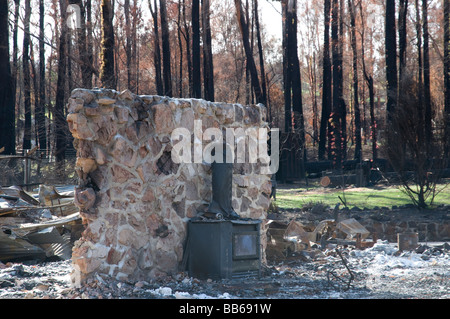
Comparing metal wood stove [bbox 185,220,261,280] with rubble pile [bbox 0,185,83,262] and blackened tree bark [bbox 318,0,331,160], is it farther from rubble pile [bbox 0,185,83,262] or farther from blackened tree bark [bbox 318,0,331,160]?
blackened tree bark [bbox 318,0,331,160]

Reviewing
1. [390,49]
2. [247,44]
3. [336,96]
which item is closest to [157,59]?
[247,44]

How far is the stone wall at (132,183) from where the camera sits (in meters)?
7.31

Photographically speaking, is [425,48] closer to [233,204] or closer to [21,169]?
[21,169]

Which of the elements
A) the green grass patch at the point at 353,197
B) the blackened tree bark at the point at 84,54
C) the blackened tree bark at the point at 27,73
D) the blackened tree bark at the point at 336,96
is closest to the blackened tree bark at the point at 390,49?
the green grass patch at the point at 353,197

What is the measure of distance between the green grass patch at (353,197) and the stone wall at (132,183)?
33.2 feet

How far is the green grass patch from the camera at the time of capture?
717 inches

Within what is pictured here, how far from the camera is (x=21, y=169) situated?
850 inches

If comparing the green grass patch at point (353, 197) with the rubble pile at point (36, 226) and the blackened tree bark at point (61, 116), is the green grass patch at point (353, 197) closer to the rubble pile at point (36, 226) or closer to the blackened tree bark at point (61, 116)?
the rubble pile at point (36, 226)

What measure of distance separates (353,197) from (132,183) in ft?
44.2

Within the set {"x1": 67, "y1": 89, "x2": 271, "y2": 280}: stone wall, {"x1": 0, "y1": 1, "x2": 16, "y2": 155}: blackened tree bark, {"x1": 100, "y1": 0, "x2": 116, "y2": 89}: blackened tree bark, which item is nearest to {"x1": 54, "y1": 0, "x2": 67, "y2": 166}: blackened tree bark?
{"x1": 0, "y1": 1, "x2": 16, "y2": 155}: blackened tree bark

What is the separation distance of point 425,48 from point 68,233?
27127 mm

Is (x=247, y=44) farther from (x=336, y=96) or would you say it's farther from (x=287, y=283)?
(x=287, y=283)

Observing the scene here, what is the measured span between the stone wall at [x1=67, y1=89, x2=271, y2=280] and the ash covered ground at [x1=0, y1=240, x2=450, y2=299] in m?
0.31
